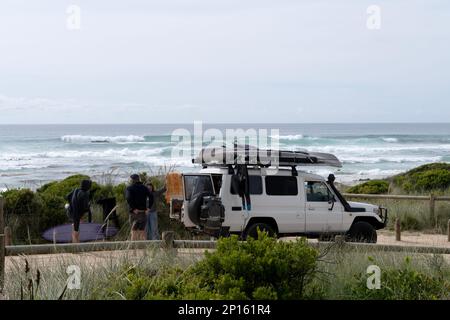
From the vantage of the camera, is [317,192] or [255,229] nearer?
[255,229]

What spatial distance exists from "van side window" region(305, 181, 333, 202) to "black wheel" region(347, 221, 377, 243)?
901 millimetres

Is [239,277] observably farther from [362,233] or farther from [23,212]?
[23,212]

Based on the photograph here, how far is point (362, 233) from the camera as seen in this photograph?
52.2ft

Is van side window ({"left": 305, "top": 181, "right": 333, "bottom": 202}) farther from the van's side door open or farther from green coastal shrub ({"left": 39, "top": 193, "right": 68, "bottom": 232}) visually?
green coastal shrub ({"left": 39, "top": 193, "right": 68, "bottom": 232})

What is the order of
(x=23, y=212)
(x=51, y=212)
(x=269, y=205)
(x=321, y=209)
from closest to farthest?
(x=269, y=205), (x=321, y=209), (x=23, y=212), (x=51, y=212)

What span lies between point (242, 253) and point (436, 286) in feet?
7.84

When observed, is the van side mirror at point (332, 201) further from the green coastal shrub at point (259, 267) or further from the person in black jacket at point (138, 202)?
the green coastal shrub at point (259, 267)

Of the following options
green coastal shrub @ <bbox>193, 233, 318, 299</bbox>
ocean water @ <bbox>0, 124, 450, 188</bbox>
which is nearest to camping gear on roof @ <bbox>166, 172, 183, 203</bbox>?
green coastal shrub @ <bbox>193, 233, 318, 299</bbox>

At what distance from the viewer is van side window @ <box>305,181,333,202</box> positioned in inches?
615

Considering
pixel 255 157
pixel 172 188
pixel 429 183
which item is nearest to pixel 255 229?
pixel 255 157

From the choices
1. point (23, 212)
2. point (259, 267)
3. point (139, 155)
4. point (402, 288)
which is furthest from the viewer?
point (139, 155)

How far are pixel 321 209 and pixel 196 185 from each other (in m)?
2.80
